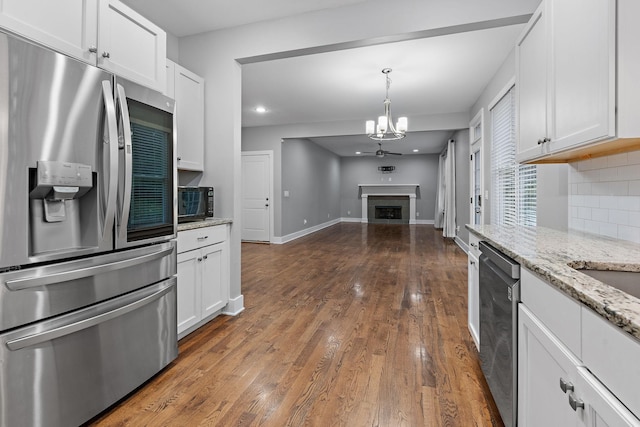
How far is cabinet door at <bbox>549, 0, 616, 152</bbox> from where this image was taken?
1.16m

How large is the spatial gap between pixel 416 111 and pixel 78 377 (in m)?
5.92

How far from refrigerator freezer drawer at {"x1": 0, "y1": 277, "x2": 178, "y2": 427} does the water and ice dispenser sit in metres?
0.33

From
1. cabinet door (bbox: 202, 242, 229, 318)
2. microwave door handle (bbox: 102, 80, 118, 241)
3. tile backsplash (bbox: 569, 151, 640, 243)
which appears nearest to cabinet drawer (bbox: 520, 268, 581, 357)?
tile backsplash (bbox: 569, 151, 640, 243)

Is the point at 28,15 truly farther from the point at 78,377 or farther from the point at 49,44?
the point at 78,377

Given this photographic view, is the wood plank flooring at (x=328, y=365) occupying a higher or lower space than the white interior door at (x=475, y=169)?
lower

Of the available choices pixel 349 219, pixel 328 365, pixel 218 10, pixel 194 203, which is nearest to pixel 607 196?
pixel 328 365

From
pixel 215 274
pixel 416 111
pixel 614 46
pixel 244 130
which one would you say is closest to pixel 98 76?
pixel 215 274

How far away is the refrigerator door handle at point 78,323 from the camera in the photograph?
1.24 metres

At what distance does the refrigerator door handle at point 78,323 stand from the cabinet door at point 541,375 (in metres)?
1.83

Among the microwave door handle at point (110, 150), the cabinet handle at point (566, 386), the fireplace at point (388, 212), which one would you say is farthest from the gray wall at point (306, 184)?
the cabinet handle at point (566, 386)

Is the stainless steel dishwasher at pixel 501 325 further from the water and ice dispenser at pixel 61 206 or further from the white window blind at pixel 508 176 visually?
the water and ice dispenser at pixel 61 206

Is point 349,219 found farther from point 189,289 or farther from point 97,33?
point 97,33

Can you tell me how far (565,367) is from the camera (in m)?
0.91

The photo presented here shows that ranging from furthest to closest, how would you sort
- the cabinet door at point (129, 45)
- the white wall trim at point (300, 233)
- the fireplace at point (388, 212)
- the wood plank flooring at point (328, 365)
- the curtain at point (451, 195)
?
the fireplace at point (388, 212) → the curtain at point (451, 195) → the white wall trim at point (300, 233) → the cabinet door at point (129, 45) → the wood plank flooring at point (328, 365)
